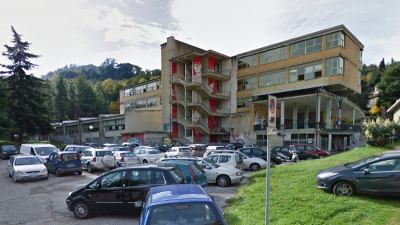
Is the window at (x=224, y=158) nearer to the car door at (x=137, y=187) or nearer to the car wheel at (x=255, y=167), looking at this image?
the car wheel at (x=255, y=167)

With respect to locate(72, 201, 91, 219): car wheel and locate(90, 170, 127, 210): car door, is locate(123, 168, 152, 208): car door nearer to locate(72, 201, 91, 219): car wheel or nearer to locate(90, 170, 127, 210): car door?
locate(90, 170, 127, 210): car door

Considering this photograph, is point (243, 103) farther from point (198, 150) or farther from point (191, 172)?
point (191, 172)

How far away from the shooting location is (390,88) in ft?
205

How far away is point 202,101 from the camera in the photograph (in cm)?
4738

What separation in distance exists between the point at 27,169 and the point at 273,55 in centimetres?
3663

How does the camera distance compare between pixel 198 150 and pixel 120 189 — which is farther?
pixel 198 150

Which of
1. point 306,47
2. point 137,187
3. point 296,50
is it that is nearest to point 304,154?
point 137,187

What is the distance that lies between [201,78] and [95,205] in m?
39.0

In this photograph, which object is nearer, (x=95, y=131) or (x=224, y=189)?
(x=224, y=189)

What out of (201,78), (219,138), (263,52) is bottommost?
(219,138)

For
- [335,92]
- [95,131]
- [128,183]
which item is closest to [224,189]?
[128,183]

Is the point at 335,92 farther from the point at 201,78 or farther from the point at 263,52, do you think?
the point at 201,78

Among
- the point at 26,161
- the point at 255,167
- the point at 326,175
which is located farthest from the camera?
the point at 255,167

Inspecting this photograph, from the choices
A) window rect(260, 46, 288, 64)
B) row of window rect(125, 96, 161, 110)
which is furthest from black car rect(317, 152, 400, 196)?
row of window rect(125, 96, 161, 110)
